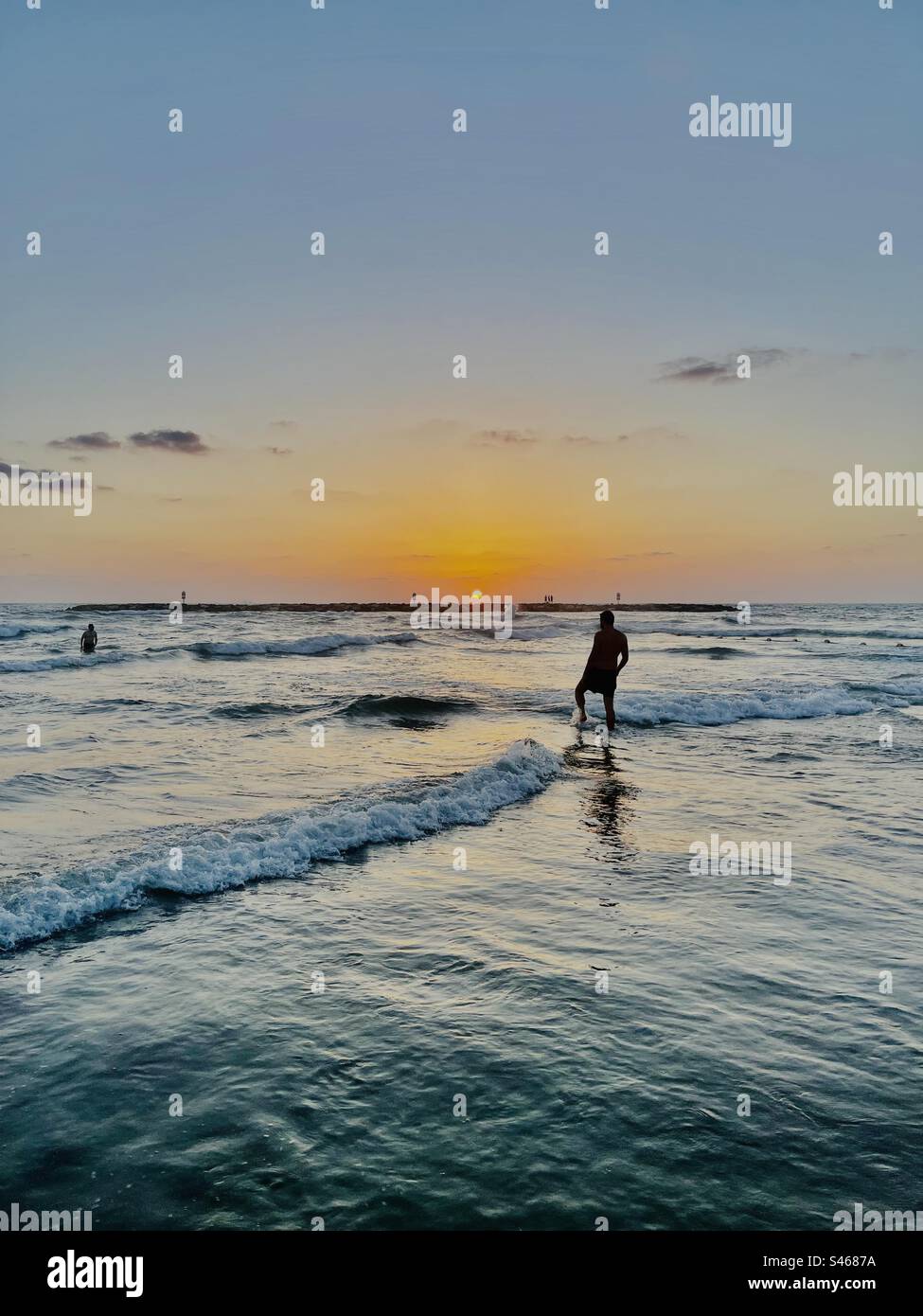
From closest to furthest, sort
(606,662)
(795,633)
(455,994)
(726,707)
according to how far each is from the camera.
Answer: (455,994) < (606,662) < (726,707) < (795,633)

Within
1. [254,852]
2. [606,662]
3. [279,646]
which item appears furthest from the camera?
[279,646]

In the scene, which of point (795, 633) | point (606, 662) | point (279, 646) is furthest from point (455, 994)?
point (795, 633)

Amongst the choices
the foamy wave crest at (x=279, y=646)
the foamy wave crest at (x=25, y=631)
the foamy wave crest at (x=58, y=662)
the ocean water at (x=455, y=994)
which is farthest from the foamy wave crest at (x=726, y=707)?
the foamy wave crest at (x=25, y=631)

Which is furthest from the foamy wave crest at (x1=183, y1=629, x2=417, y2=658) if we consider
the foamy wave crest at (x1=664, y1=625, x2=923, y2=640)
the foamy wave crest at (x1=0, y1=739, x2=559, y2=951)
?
the foamy wave crest at (x1=0, y1=739, x2=559, y2=951)

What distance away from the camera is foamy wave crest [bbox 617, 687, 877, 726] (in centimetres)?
2042

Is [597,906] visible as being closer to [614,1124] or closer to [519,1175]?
[614,1124]

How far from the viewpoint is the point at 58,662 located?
115 feet

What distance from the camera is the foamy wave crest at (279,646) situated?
43237 millimetres

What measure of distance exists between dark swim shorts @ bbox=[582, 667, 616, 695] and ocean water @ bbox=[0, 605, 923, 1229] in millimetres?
3817

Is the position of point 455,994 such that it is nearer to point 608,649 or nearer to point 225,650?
point 608,649

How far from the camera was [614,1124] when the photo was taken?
3709 mm

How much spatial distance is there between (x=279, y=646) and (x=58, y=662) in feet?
44.5

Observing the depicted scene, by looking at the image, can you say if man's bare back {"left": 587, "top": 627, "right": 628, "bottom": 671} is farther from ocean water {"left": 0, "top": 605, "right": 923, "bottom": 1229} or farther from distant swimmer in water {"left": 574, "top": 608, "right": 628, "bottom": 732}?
ocean water {"left": 0, "top": 605, "right": 923, "bottom": 1229}

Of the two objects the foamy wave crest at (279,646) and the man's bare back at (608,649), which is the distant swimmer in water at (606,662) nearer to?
the man's bare back at (608,649)
